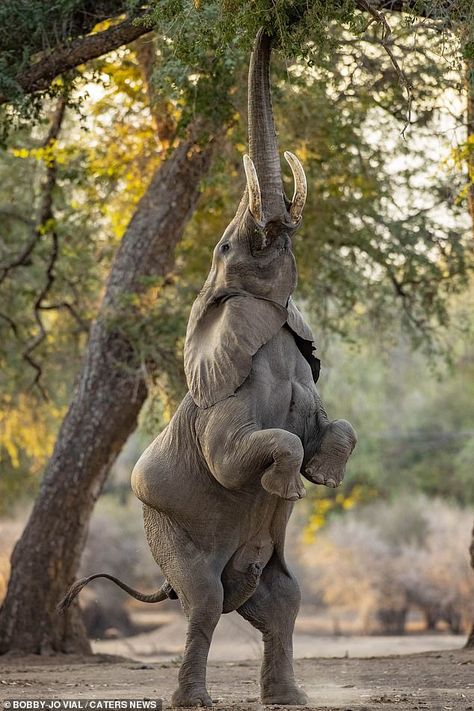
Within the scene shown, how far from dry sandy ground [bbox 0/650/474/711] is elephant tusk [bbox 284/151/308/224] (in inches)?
93.0

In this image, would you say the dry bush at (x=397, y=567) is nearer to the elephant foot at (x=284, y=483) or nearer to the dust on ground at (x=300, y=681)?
the dust on ground at (x=300, y=681)

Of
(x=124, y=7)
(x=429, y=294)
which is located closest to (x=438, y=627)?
(x=429, y=294)

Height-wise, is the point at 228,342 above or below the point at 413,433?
below

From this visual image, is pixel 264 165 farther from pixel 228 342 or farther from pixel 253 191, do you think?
pixel 228 342

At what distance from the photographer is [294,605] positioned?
246 inches

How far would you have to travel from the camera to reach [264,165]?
19.9ft

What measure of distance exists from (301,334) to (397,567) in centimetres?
1768

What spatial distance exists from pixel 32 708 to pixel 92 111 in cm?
783

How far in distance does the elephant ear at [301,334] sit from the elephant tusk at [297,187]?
472mm

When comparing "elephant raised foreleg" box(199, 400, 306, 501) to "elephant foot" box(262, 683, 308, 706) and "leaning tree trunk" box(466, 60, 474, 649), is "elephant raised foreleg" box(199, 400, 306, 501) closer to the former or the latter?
"elephant foot" box(262, 683, 308, 706)

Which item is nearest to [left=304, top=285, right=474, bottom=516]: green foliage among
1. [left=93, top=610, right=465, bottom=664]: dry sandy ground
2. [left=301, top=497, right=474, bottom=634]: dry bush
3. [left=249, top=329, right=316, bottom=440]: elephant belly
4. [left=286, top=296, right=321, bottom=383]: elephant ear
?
[left=301, top=497, right=474, bottom=634]: dry bush

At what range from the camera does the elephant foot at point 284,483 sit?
5527 millimetres

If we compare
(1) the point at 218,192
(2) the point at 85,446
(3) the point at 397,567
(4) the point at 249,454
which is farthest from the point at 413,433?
(4) the point at 249,454

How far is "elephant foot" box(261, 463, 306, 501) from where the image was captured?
18.1 feet
